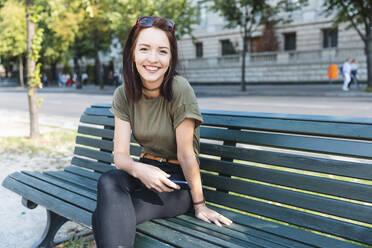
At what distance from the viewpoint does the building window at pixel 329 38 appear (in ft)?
98.8

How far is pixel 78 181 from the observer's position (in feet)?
10.9

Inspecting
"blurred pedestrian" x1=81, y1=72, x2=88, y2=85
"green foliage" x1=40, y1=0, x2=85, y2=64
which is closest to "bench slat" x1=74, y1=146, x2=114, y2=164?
"green foliage" x1=40, y1=0, x2=85, y2=64

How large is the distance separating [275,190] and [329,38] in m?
30.6

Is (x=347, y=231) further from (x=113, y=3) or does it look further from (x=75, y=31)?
(x=75, y=31)

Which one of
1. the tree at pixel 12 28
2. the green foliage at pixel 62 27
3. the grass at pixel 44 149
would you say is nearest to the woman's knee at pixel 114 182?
the grass at pixel 44 149

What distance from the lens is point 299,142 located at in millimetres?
2324

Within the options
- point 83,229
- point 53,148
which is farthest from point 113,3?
point 83,229

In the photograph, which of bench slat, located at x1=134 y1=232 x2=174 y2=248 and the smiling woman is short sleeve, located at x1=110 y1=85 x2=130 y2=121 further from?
bench slat, located at x1=134 y1=232 x2=174 y2=248

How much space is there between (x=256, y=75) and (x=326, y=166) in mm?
29177

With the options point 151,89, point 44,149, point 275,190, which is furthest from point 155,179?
point 44,149

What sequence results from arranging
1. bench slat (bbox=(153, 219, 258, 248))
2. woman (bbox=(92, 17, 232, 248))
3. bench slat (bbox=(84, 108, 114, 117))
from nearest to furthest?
1. bench slat (bbox=(153, 219, 258, 248))
2. woman (bbox=(92, 17, 232, 248))
3. bench slat (bbox=(84, 108, 114, 117))

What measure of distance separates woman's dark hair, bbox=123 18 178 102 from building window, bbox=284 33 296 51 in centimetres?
3192

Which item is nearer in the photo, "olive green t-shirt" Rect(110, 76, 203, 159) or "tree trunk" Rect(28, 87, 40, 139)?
"olive green t-shirt" Rect(110, 76, 203, 159)

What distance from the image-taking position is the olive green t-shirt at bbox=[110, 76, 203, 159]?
240 centimetres
